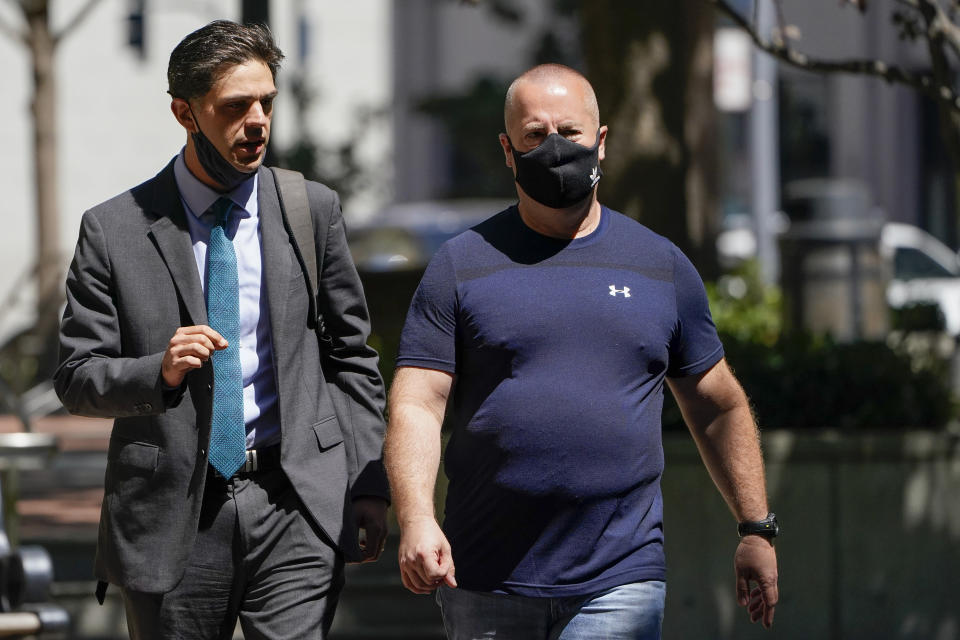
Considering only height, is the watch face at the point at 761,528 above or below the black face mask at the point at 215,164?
below

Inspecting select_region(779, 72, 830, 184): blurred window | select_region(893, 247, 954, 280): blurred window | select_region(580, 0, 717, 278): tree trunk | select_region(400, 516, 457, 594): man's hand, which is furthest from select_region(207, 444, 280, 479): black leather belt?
select_region(779, 72, 830, 184): blurred window

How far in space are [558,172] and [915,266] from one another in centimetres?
1718

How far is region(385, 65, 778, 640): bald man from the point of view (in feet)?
11.3

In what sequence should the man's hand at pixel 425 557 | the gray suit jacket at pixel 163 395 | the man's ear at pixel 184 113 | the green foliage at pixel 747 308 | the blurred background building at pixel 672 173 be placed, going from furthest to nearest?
the green foliage at pixel 747 308
the blurred background building at pixel 672 173
the man's ear at pixel 184 113
the gray suit jacket at pixel 163 395
the man's hand at pixel 425 557

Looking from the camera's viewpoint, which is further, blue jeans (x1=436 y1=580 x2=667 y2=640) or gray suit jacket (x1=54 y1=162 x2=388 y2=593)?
gray suit jacket (x1=54 y1=162 x2=388 y2=593)

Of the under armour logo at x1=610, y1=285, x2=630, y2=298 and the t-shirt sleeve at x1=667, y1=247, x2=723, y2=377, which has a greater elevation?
the under armour logo at x1=610, y1=285, x2=630, y2=298

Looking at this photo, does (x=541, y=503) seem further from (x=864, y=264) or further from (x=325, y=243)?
(x=864, y=264)

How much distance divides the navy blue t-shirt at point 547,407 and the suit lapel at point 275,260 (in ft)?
1.00

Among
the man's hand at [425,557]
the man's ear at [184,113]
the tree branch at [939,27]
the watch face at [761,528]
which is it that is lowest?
the watch face at [761,528]

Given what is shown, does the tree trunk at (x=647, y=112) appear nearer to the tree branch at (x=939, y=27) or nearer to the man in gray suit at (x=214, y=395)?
the tree branch at (x=939, y=27)

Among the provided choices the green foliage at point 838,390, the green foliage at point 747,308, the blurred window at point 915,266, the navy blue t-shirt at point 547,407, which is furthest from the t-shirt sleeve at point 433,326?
the blurred window at point 915,266

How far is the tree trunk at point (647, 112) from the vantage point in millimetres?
9234

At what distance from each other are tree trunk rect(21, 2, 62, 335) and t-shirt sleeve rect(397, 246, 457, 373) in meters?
10.7

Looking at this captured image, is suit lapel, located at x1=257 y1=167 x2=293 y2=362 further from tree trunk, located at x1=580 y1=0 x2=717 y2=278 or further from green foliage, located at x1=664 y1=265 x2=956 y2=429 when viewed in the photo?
tree trunk, located at x1=580 y1=0 x2=717 y2=278
